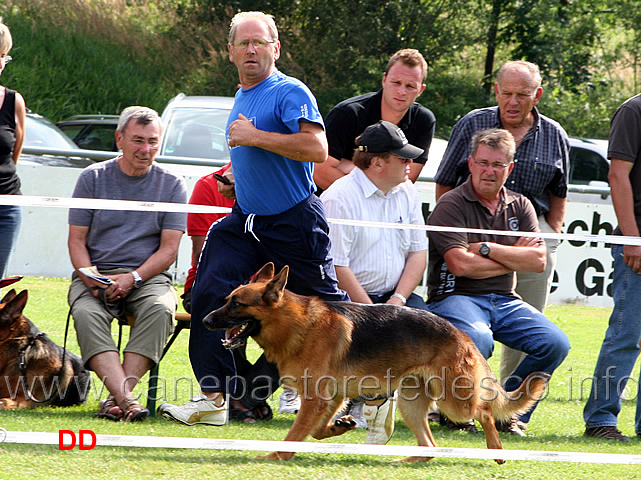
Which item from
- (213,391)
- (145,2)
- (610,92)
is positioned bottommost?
(213,391)

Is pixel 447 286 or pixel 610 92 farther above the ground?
pixel 610 92

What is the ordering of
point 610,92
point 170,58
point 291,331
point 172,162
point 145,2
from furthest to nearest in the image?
point 145,2 < point 170,58 < point 610,92 < point 172,162 < point 291,331

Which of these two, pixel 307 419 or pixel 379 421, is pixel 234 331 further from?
pixel 379 421

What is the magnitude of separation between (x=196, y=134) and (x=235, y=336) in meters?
6.92

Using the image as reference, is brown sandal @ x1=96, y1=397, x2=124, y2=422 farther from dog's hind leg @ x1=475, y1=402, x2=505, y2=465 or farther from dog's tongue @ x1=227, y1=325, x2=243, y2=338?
dog's hind leg @ x1=475, y1=402, x2=505, y2=465

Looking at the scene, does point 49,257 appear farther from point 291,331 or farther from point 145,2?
point 145,2

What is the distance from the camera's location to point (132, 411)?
4.78 m

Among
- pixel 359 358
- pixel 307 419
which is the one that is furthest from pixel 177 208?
pixel 307 419

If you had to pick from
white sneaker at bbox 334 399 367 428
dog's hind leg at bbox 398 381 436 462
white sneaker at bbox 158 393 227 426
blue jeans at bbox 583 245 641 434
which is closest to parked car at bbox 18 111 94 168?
white sneaker at bbox 334 399 367 428

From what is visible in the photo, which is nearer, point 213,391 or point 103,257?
point 213,391

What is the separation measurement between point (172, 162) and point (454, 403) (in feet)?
19.4

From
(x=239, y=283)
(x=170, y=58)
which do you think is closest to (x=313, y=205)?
(x=239, y=283)

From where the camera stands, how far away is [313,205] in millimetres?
4562

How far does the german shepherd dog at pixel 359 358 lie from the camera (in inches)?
163
